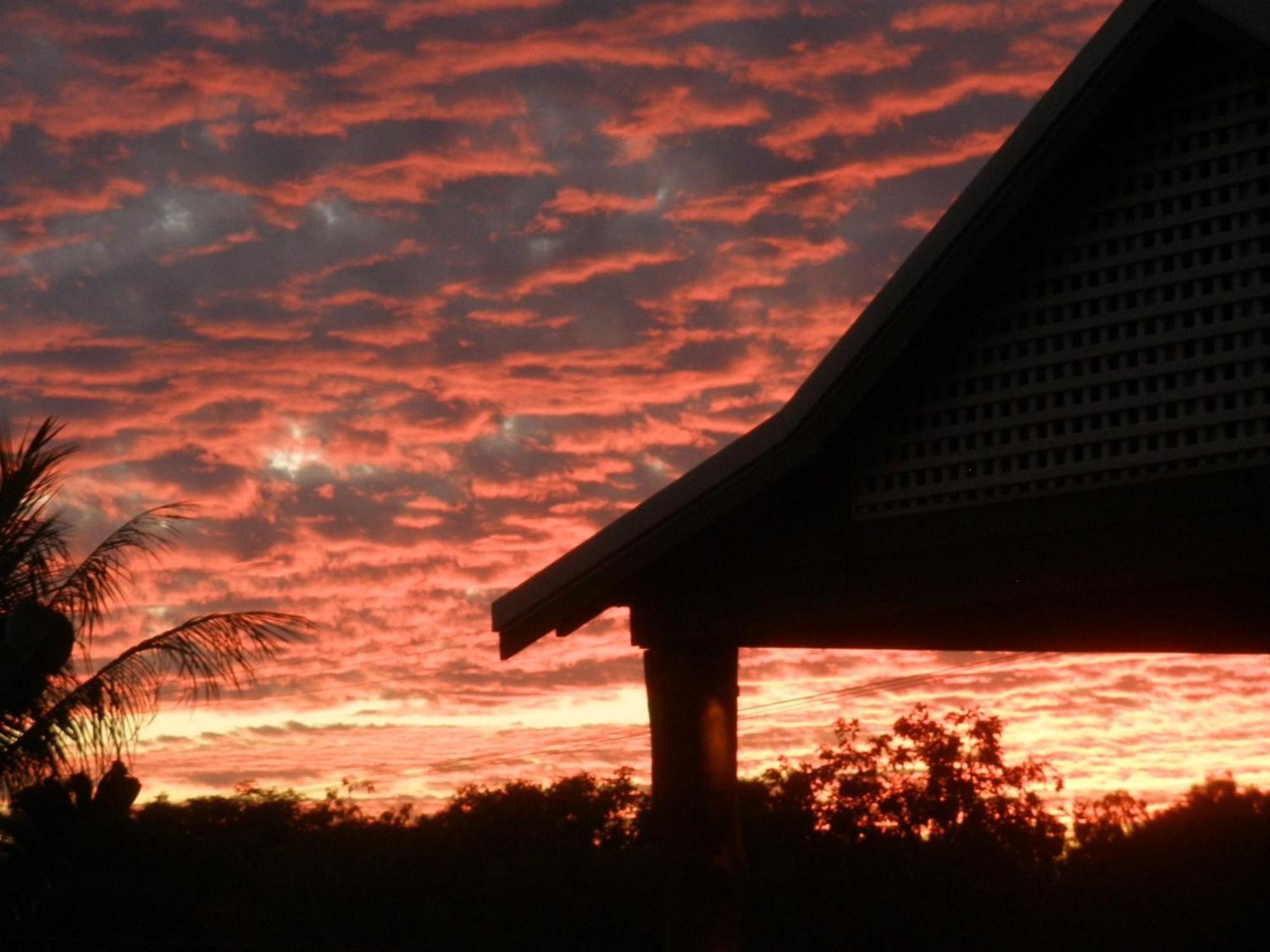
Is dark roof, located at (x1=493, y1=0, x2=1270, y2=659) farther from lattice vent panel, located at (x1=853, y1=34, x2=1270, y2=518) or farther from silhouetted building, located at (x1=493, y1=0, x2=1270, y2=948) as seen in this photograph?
lattice vent panel, located at (x1=853, y1=34, x2=1270, y2=518)

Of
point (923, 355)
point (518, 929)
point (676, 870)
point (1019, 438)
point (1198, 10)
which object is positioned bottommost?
point (518, 929)

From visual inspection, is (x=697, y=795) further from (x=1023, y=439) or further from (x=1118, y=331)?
(x=1118, y=331)

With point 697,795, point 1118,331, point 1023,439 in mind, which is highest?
point 1118,331

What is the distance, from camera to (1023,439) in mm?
6945

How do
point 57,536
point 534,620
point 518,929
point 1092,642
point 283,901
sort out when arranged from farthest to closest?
point 283,901 < point 518,929 < point 57,536 < point 1092,642 < point 534,620

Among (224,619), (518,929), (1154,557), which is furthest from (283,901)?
(1154,557)

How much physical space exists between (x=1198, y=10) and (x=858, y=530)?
274cm

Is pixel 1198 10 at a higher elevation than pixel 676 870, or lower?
higher

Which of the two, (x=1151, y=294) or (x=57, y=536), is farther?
(x=57, y=536)

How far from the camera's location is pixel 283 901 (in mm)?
32750

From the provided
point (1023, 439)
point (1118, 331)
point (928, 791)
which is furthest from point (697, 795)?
point (928, 791)

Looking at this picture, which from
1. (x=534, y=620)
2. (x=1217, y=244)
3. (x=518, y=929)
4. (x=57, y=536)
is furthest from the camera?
(x=518, y=929)

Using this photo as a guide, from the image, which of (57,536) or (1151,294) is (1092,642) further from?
(57,536)

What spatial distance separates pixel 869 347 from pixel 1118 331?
1.09 meters
